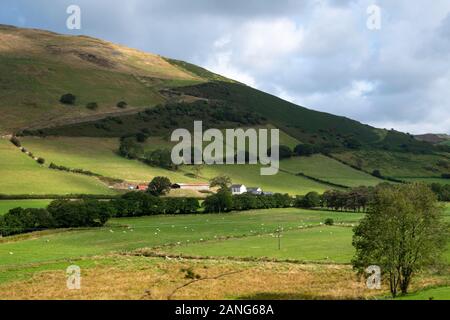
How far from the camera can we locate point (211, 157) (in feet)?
655

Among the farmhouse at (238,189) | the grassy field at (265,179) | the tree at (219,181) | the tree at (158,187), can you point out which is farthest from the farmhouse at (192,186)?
the grassy field at (265,179)

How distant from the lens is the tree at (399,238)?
174 feet

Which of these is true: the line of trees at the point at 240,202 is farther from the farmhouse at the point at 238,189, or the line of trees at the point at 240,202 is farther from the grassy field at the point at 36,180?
the grassy field at the point at 36,180

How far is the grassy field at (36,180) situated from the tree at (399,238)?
9818 centimetres

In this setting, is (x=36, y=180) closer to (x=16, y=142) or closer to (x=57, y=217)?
(x=57, y=217)

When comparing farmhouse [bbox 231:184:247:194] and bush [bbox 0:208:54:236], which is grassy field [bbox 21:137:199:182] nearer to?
farmhouse [bbox 231:184:247:194]

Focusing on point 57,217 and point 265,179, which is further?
point 265,179

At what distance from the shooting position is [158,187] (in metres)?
148

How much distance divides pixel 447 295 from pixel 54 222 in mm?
84552

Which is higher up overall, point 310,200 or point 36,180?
point 36,180

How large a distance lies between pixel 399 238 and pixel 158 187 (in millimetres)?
99634

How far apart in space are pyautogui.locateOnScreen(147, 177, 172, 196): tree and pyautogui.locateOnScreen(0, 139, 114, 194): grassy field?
1016cm

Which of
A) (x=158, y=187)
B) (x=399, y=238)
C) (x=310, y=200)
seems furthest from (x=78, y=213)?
(x=399, y=238)

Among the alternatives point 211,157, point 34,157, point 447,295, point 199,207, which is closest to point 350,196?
point 199,207
